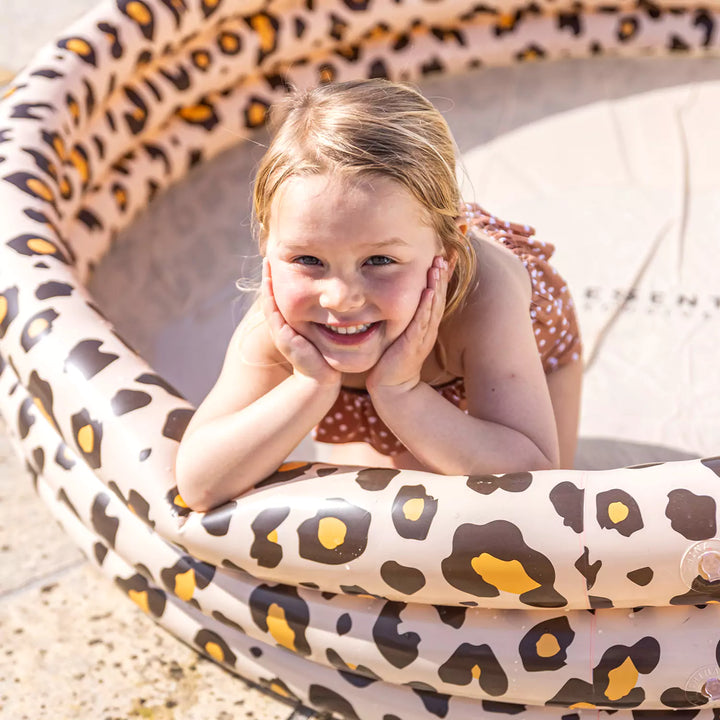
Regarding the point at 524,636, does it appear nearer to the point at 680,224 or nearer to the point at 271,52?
the point at 680,224

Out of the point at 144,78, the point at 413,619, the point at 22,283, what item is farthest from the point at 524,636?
the point at 144,78

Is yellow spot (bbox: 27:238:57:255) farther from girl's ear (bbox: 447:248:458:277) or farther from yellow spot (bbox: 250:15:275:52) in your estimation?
yellow spot (bbox: 250:15:275:52)

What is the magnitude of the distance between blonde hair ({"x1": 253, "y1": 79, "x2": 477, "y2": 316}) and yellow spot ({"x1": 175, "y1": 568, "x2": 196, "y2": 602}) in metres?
0.51

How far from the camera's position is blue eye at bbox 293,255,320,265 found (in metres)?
1.20

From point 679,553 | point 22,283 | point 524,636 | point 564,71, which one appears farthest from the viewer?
point 564,71

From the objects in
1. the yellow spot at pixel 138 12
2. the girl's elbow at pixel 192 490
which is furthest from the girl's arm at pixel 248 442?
the yellow spot at pixel 138 12

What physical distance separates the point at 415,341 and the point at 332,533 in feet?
0.92

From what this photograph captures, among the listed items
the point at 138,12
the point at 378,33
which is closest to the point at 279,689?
the point at 138,12

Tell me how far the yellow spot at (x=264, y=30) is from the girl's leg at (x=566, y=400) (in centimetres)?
147

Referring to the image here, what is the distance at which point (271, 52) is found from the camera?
106 inches

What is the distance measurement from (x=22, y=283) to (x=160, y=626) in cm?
63

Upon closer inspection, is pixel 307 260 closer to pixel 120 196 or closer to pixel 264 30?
pixel 120 196

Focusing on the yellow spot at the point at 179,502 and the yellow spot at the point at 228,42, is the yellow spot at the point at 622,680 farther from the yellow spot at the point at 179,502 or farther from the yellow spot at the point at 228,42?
the yellow spot at the point at 228,42

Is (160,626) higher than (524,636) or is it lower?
lower
